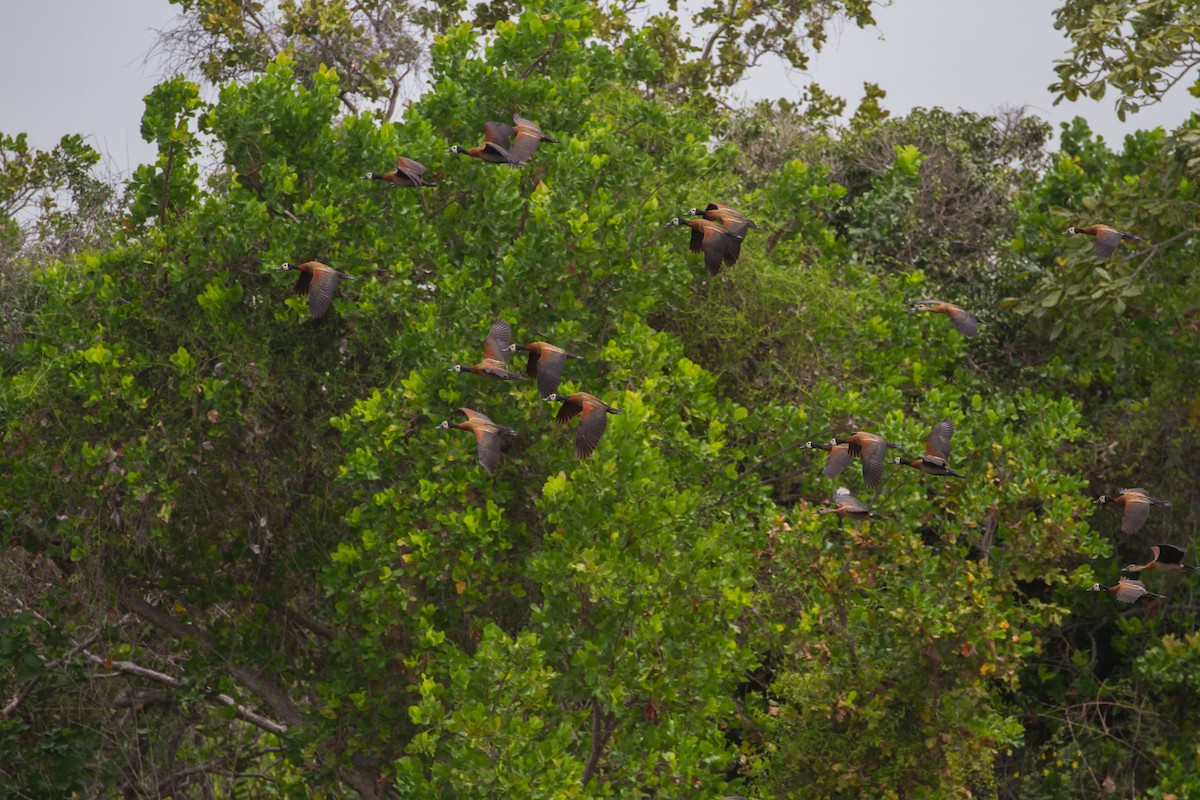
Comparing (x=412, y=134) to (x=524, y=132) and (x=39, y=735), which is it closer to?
(x=524, y=132)

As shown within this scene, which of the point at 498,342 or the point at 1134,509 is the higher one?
the point at 498,342

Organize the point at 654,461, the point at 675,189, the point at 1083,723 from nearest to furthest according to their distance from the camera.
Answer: the point at 654,461
the point at 675,189
the point at 1083,723

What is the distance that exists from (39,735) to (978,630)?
7.15 m

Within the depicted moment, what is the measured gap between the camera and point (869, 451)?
994 cm

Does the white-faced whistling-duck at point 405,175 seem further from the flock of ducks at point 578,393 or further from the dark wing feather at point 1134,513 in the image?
the dark wing feather at point 1134,513

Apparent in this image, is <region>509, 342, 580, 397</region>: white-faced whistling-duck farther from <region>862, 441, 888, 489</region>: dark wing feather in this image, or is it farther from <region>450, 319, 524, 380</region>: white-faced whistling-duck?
<region>862, 441, 888, 489</region>: dark wing feather

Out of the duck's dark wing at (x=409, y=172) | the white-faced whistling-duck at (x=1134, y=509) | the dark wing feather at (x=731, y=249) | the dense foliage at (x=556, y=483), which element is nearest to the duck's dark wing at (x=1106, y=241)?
the dense foliage at (x=556, y=483)

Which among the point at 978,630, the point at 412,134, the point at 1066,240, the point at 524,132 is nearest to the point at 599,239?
the point at 524,132

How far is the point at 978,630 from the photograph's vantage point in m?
10.5

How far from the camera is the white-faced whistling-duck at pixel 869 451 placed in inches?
389

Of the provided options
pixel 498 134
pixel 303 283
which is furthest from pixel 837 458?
pixel 303 283

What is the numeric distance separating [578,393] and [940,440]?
2.66 meters

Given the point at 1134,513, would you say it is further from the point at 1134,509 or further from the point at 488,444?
the point at 488,444

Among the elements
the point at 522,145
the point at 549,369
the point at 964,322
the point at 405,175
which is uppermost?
the point at 522,145
